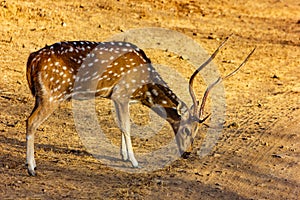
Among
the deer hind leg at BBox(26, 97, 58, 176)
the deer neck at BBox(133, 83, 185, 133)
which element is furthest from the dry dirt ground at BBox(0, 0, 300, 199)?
the deer neck at BBox(133, 83, 185, 133)

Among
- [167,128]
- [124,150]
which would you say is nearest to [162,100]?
[124,150]

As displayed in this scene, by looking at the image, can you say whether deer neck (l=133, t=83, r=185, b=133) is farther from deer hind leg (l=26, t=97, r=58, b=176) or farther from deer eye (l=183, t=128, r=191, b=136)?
deer hind leg (l=26, t=97, r=58, b=176)

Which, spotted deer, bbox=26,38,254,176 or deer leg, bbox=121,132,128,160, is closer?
spotted deer, bbox=26,38,254,176

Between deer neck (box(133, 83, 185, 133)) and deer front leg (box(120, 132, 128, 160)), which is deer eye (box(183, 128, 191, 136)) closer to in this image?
deer neck (box(133, 83, 185, 133))

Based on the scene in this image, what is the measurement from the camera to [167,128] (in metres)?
10.1

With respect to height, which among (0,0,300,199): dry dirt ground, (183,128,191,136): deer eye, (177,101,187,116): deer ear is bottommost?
(0,0,300,199): dry dirt ground

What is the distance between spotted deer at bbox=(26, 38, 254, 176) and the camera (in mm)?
7870

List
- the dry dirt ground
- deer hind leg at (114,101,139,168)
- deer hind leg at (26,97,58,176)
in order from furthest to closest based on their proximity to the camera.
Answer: deer hind leg at (114,101,139,168), deer hind leg at (26,97,58,176), the dry dirt ground

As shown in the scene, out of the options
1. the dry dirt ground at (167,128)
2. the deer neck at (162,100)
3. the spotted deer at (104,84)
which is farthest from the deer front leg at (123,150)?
the deer neck at (162,100)

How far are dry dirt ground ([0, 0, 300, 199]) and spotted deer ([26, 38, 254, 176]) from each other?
0.48m

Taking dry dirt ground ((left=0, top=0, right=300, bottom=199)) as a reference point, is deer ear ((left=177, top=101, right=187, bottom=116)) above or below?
above

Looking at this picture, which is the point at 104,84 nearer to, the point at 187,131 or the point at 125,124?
the point at 125,124

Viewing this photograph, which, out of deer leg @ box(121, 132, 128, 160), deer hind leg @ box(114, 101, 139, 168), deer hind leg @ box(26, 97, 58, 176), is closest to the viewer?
deer hind leg @ box(26, 97, 58, 176)

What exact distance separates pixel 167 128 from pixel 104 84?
1.95m
